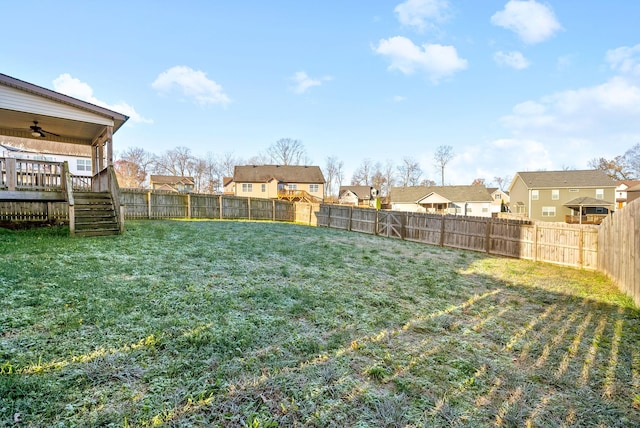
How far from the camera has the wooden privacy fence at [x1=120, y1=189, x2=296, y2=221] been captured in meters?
15.6

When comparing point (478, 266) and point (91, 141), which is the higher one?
point (91, 141)

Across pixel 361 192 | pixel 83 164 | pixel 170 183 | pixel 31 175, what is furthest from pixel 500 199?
pixel 83 164

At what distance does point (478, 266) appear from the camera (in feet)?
27.3

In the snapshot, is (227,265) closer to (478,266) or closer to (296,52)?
(478,266)

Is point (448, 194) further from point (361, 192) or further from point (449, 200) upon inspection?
point (361, 192)

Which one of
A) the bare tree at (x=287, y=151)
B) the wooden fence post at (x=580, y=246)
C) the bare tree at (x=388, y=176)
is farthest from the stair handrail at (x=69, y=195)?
the bare tree at (x=388, y=176)

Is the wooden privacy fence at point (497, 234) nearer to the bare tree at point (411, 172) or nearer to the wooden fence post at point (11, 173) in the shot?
the wooden fence post at point (11, 173)

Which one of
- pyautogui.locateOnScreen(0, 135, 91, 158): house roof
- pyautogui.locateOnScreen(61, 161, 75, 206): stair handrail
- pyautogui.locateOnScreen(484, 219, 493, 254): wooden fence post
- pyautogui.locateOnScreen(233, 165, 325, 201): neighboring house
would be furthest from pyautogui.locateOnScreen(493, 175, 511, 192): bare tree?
pyautogui.locateOnScreen(61, 161, 75, 206): stair handrail

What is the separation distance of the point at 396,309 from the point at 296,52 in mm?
14760

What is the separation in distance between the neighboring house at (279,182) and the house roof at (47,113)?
2727 centimetres

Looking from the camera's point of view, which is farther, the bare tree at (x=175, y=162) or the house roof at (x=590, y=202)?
the bare tree at (x=175, y=162)

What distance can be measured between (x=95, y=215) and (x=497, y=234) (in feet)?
43.0

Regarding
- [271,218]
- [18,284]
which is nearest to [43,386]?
[18,284]

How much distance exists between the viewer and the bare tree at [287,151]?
55.8 meters
